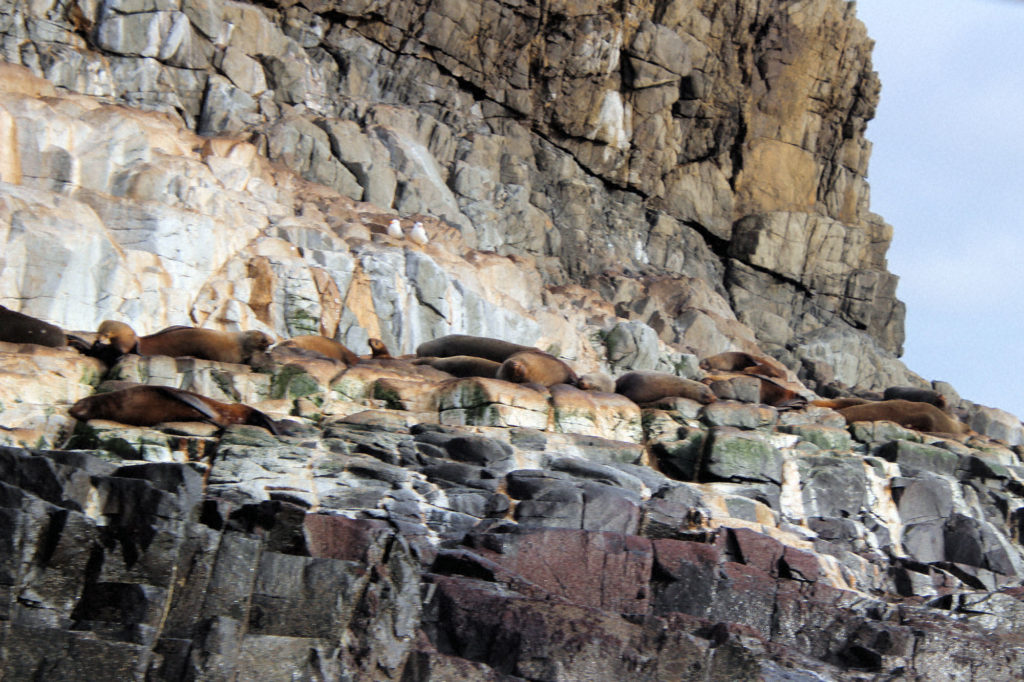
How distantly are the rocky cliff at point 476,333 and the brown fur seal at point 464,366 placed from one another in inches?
37.3

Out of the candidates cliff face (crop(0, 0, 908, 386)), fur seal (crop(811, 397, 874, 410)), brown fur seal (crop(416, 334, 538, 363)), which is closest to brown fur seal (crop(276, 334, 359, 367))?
brown fur seal (crop(416, 334, 538, 363))

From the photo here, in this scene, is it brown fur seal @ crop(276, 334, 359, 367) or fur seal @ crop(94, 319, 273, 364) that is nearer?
fur seal @ crop(94, 319, 273, 364)

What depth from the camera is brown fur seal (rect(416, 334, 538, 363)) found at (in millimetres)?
14570

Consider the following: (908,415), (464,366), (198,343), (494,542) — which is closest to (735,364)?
(908,415)

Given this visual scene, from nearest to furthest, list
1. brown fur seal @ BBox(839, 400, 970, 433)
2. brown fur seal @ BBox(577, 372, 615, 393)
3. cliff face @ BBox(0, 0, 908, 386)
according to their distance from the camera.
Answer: brown fur seal @ BBox(577, 372, 615, 393)
brown fur seal @ BBox(839, 400, 970, 433)
cliff face @ BBox(0, 0, 908, 386)

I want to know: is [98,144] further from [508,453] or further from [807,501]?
[807,501]

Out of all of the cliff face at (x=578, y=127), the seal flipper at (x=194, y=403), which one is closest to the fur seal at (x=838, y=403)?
the cliff face at (x=578, y=127)

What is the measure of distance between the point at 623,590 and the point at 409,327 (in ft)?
30.1

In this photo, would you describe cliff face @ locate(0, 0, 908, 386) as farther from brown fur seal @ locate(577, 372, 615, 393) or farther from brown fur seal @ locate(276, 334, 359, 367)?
brown fur seal @ locate(577, 372, 615, 393)

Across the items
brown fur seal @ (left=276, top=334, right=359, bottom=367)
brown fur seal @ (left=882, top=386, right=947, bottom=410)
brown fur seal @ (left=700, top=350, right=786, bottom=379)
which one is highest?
brown fur seal @ (left=700, top=350, right=786, bottom=379)

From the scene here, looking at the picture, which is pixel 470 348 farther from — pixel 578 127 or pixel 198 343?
pixel 578 127

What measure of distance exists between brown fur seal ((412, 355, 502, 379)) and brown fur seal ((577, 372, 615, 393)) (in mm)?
1024

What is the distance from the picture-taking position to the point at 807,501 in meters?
10.7

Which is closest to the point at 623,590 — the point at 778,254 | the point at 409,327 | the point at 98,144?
the point at 409,327
